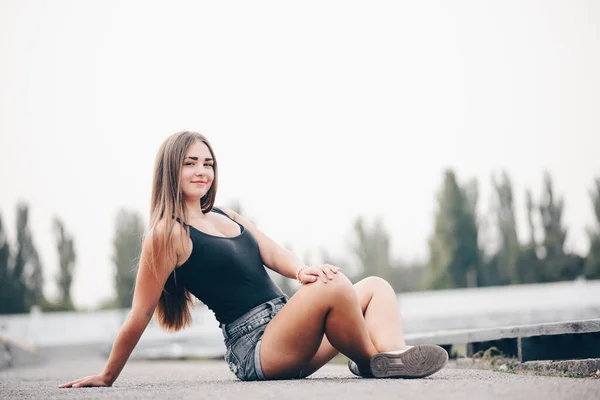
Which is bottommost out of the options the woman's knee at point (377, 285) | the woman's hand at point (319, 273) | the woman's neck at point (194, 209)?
the woman's knee at point (377, 285)

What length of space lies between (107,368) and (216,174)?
3.45 feet

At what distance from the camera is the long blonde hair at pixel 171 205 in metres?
3.10

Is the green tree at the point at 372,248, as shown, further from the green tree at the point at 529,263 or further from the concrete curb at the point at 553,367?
the concrete curb at the point at 553,367

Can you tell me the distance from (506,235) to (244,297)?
35.5 metres

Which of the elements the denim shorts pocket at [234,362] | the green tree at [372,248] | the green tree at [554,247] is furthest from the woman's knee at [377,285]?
the green tree at [372,248]

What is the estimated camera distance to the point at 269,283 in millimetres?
3193

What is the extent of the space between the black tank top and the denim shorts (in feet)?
0.11

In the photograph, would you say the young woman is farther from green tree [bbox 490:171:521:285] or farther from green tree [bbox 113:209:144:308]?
green tree [bbox 490:171:521:285]

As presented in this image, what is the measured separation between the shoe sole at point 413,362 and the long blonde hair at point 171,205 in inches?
39.2

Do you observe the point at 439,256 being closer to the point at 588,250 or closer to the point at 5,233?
the point at 588,250

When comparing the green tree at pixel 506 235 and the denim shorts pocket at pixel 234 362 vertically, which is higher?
the denim shorts pocket at pixel 234 362

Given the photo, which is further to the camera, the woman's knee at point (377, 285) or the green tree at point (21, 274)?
the green tree at point (21, 274)

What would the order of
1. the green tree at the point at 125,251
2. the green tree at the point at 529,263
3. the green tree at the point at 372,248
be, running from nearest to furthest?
the green tree at the point at 125,251 → the green tree at the point at 529,263 → the green tree at the point at 372,248

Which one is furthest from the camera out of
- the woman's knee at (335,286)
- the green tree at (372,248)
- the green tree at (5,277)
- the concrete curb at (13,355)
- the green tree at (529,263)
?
the green tree at (372,248)
